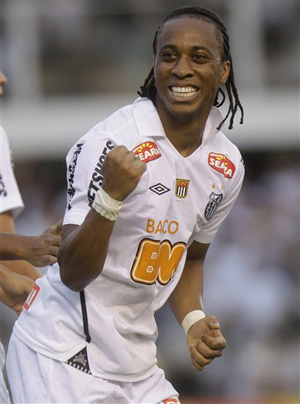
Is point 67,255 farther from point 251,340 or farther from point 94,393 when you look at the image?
point 251,340

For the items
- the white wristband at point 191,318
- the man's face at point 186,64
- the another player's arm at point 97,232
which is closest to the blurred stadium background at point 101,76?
the white wristband at point 191,318

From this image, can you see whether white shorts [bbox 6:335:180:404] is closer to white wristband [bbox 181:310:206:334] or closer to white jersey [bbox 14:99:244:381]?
white jersey [bbox 14:99:244:381]

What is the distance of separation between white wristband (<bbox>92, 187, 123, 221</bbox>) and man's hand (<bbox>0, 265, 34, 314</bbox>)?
1.59 m

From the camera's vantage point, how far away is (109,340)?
14.2ft

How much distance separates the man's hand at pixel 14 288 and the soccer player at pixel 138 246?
2.75 feet

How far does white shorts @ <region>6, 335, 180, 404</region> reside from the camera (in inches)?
168

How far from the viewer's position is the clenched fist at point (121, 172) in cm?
383

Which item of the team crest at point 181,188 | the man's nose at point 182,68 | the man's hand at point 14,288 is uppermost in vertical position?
the man's nose at point 182,68

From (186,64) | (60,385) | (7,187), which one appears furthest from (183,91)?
(7,187)

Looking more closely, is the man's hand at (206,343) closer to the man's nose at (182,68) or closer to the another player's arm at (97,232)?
the another player's arm at (97,232)

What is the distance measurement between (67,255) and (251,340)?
7660 mm

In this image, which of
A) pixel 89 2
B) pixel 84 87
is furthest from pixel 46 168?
pixel 89 2

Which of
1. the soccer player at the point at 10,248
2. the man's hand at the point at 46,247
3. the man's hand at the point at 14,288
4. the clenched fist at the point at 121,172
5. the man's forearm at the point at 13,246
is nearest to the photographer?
the clenched fist at the point at 121,172

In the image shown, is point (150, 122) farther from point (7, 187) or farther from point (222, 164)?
point (7, 187)
